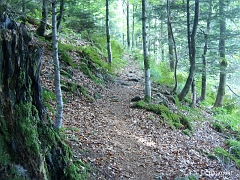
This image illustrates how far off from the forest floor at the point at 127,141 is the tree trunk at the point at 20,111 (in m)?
2.20

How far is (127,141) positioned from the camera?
8.27 metres

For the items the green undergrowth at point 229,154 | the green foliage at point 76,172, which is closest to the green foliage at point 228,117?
the green undergrowth at point 229,154

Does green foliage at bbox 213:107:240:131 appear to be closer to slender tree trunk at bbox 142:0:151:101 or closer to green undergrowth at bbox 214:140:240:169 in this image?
green undergrowth at bbox 214:140:240:169

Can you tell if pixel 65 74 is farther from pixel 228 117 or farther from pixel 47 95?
pixel 228 117

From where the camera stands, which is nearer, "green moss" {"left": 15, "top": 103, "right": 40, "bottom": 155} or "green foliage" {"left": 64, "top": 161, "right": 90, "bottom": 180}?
"green moss" {"left": 15, "top": 103, "right": 40, "bottom": 155}

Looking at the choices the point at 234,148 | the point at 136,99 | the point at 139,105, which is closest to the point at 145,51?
the point at 136,99

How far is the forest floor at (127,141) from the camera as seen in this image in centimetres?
674

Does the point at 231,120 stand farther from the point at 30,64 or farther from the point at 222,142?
the point at 30,64

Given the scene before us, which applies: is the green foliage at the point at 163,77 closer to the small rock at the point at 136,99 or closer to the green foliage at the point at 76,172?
the small rock at the point at 136,99

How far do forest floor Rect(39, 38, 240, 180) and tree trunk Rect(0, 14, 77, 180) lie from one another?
2.20 m

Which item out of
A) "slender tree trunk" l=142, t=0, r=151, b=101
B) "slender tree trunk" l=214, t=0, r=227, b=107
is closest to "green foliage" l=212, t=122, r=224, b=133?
"slender tree trunk" l=214, t=0, r=227, b=107

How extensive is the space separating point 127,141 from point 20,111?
16.1ft

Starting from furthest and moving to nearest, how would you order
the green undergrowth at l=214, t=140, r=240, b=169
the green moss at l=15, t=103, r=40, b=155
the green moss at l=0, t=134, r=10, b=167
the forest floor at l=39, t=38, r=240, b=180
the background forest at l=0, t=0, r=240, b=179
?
the background forest at l=0, t=0, r=240, b=179
the green undergrowth at l=214, t=140, r=240, b=169
the forest floor at l=39, t=38, r=240, b=180
the green moss at l=15, t=103, r=40, b=155
the green moss at l=0, t=134, r=10, b=167

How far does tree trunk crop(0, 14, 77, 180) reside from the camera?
11.9 feet
